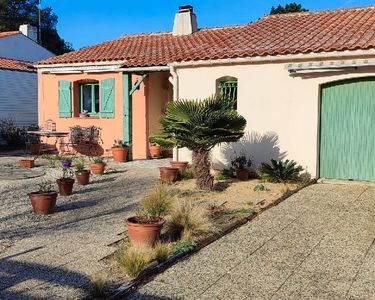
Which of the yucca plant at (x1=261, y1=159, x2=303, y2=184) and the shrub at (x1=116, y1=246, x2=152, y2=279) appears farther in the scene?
the yucca plant at (x1=261, y1=159, x2=303, y2=184)

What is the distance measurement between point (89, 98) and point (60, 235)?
10910 millimetres

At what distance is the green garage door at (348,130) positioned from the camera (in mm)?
10125

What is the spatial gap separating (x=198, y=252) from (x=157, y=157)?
33.0 feet

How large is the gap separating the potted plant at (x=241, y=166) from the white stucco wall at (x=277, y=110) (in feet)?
0.75

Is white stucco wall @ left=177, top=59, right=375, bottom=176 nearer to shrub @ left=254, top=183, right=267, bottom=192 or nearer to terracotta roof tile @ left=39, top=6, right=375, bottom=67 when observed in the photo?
terracotta roof tile @ left=39, top=6, right=375, bottom=67

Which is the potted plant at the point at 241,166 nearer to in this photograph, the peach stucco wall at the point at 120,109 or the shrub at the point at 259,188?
the shrub at the point at 259,188

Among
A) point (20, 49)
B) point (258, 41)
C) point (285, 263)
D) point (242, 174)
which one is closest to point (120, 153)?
point (242, 174)

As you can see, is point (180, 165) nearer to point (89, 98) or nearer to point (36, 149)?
point (89, 98)

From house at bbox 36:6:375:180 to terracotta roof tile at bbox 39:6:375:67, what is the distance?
4cm

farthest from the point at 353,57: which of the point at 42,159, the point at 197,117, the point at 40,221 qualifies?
the point at 42,159

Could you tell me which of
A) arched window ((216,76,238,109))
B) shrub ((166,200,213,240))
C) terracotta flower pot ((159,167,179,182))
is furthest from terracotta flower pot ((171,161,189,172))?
shrub ((166,200,213,240))

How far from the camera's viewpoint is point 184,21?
59.2 ft

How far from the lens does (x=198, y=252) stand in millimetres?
5457

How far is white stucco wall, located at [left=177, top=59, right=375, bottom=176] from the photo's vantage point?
10.6 metres
